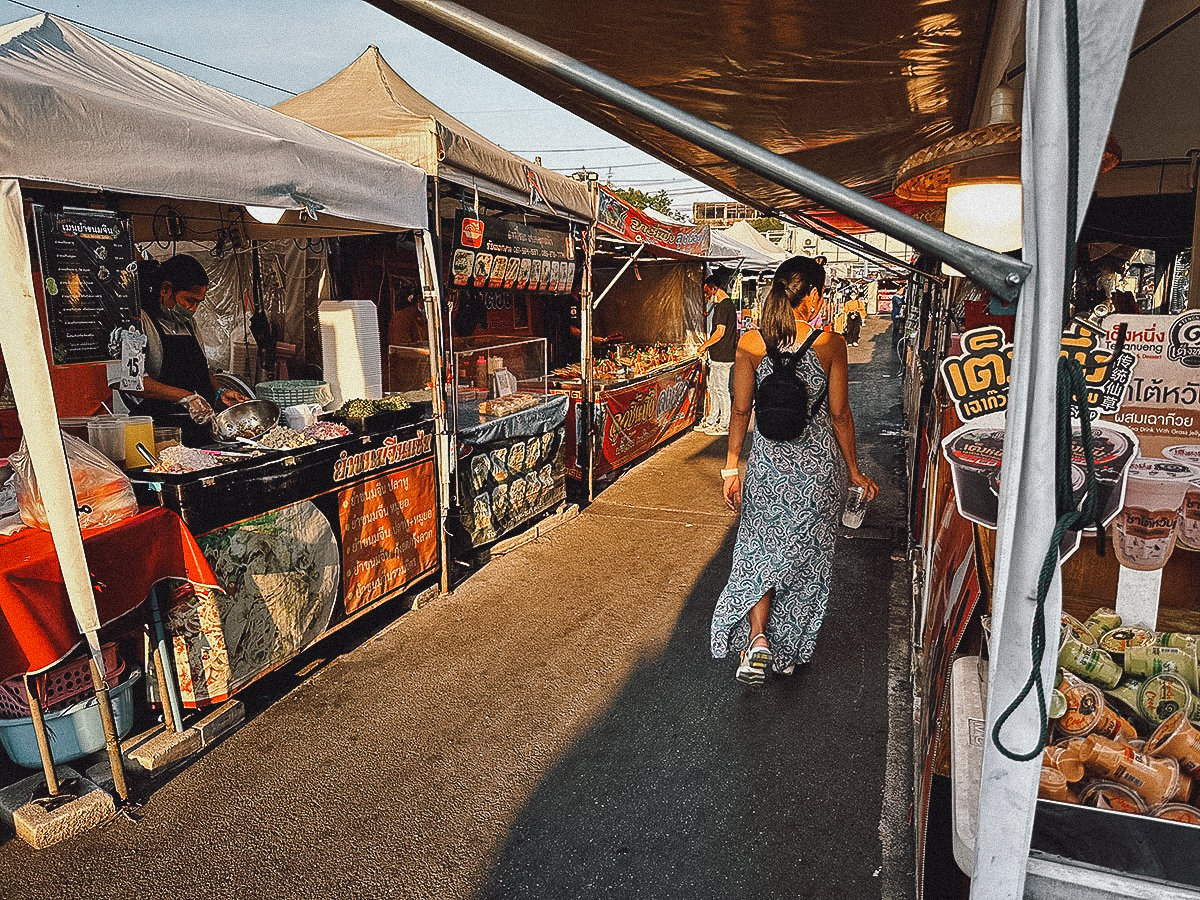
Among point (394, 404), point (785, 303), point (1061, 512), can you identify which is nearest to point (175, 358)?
point (394, 404)

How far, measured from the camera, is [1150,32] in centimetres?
276

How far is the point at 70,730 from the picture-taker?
3283 mm

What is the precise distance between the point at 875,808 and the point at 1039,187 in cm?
291

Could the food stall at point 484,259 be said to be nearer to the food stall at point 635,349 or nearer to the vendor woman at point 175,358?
the food stall at point 635,349

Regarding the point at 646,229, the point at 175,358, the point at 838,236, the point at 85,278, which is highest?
the point at 646,229

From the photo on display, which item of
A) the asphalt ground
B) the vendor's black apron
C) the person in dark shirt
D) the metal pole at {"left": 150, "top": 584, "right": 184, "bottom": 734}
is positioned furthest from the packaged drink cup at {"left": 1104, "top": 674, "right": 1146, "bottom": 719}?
the person in dark shirt

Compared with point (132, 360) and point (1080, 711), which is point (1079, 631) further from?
point (132, 360)

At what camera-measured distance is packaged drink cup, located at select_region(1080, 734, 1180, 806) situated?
150 cm

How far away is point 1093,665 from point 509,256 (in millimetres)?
5147

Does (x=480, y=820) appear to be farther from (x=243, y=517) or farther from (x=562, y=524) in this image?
(x=562, y=524)

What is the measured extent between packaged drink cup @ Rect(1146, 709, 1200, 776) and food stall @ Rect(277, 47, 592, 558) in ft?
14.8

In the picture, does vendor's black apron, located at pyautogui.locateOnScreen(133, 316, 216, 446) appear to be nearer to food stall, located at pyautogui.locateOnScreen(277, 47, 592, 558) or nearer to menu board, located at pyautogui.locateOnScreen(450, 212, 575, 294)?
food stall, located at pyautogui.locateOnScreen(277, 47, 592, 558)

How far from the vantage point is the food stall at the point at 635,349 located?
8.02 metres

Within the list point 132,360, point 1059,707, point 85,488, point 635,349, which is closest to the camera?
point 1059,707
